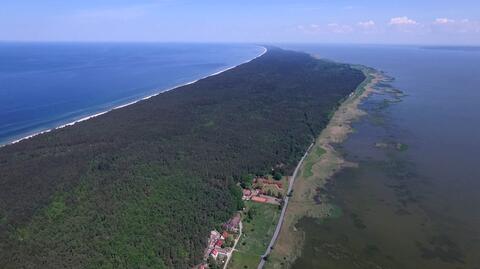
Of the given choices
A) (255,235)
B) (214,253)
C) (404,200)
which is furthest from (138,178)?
(404,200)

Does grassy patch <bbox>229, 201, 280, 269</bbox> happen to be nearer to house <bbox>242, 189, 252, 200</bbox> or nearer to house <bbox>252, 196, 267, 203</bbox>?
house <bbox>252, 196, 267, 203</bbox>

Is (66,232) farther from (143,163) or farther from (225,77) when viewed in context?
(225,77)

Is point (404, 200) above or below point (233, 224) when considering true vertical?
below

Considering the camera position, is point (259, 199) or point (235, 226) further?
point (259, 199)

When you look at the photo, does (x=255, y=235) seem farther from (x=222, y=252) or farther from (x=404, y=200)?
(x=404, y=200)

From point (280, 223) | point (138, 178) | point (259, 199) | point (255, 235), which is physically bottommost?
point (280, 223)

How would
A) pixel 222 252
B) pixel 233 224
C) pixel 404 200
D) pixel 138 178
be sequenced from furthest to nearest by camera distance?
pixel 404 200, pixel 138 178, pixel 233 224, pixel 222 252

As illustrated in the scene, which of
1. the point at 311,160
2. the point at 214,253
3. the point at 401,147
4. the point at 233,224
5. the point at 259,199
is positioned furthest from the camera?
the point at 401,147
